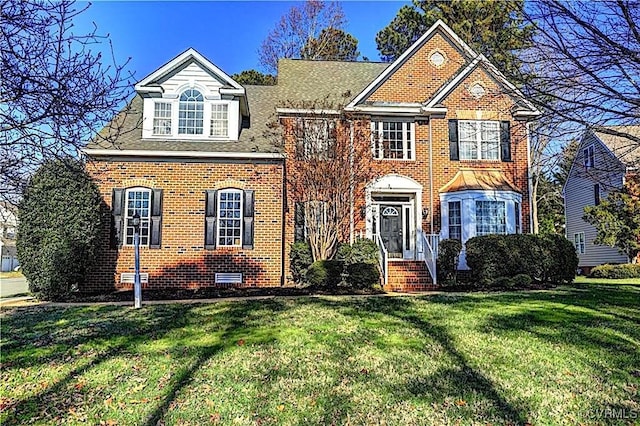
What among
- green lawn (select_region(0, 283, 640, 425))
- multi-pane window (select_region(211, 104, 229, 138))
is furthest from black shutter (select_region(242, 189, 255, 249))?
green lawn (select_region(0, 283, 640, 425))

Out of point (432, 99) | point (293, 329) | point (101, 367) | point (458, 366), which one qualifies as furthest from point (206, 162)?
point (458, 366)

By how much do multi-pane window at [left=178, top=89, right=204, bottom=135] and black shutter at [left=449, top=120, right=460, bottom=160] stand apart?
8.15 meters

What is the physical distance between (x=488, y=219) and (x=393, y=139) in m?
4.05

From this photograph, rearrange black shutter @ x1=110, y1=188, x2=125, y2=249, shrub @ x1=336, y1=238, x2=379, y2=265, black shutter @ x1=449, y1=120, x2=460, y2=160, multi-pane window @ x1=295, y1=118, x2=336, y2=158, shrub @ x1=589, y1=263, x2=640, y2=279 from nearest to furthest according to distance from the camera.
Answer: shrub @ x1=336, y1=238, x2=379, y2=265, multi-pane window @ x1=295, y1=118, x2=336, y2=158, black shutter @ x1=110, y1=188, x2=125, y2=249, black shutter @ x1=449, y1=120, x2=460, y2=160, shrub @ x1=589, y1=263, x2=640, y2=279

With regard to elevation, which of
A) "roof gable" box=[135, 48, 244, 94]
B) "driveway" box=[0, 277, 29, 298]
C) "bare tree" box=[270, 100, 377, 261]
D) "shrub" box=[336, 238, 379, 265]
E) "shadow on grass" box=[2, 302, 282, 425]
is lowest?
"driveway" box=[0, 277, 29, 298]

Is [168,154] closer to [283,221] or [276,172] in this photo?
[276,172]

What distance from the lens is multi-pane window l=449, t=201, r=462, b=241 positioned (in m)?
15.2

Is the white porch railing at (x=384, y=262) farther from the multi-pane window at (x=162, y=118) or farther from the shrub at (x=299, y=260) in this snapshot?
the multi-pane window at (x=162, y=118)

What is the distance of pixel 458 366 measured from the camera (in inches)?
222

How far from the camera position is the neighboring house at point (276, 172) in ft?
47.1

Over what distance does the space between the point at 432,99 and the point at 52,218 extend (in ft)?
38.3

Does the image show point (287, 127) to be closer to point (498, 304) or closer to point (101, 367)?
point (498, 304)

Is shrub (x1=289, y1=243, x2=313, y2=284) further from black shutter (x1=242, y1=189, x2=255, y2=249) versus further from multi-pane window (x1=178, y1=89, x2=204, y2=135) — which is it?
multi-pane window (x1=178, y1=89, x2=204, y2=135)

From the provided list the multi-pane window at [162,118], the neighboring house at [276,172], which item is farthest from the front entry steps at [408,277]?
the multi-pane window at [162,118]
